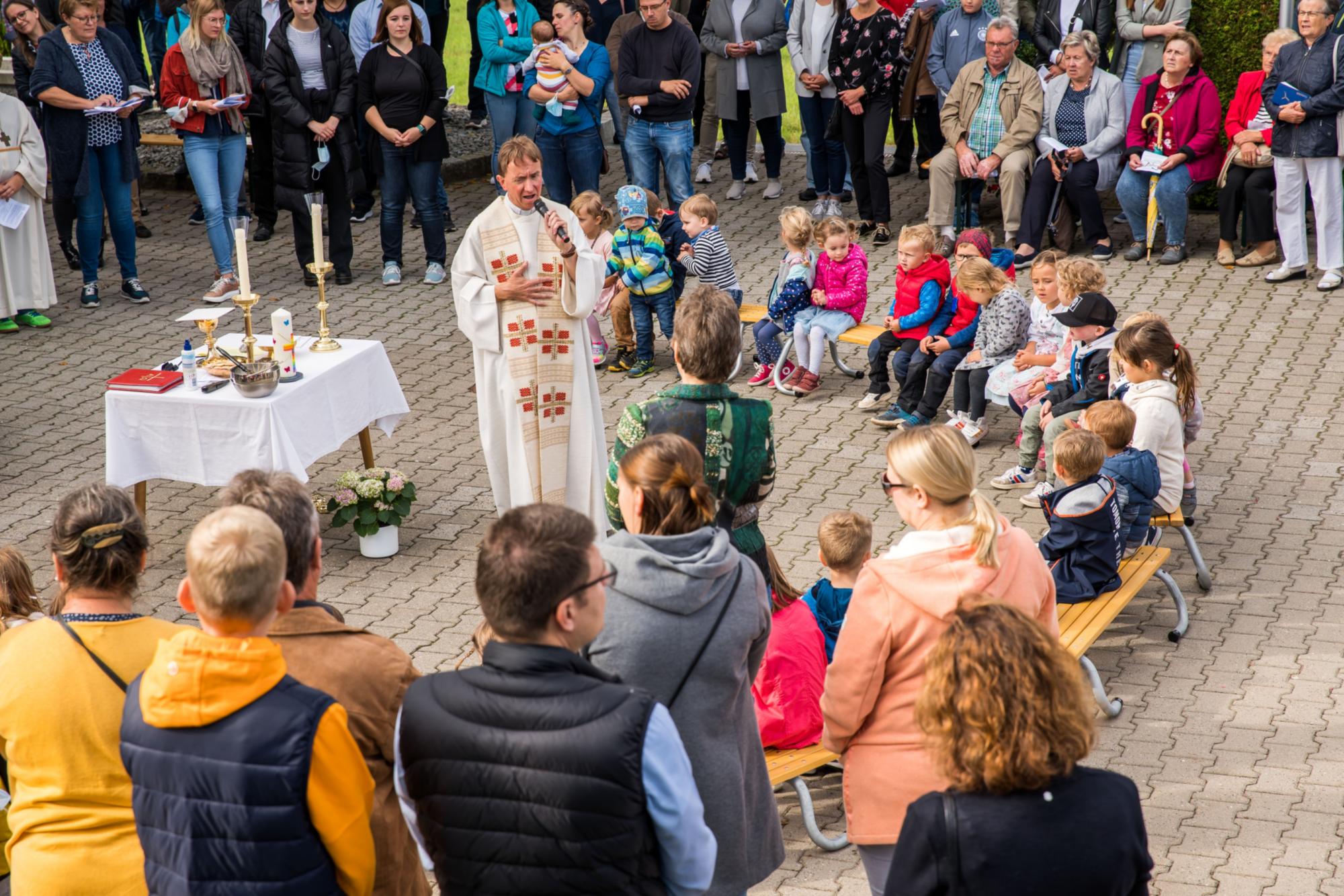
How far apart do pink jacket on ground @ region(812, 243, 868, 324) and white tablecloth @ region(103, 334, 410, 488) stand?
3.58 metres

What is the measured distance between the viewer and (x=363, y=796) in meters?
3.05

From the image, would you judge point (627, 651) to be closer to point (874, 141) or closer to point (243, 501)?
point (243, 501)

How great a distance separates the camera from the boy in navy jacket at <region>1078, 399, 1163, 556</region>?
662 centimetres

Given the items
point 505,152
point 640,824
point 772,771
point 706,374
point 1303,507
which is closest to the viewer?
point 640,824

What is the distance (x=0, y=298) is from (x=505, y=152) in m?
6.07

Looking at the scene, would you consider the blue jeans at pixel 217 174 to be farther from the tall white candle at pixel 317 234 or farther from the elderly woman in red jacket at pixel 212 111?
the tall white candle at pixel 317 234

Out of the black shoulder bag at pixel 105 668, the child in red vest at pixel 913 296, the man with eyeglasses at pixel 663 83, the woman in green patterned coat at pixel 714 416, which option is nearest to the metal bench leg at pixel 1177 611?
the child in red vest at pixel 913 296

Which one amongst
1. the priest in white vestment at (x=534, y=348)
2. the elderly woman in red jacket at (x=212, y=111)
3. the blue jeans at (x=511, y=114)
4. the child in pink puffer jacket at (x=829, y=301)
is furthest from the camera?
the blue jeans at (x=511, y=114)

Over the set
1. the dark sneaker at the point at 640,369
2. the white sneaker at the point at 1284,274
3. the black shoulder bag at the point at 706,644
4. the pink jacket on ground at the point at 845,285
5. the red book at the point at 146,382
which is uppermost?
the black shoulder bag at the point at 706,644

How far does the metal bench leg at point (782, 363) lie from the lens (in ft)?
32.1

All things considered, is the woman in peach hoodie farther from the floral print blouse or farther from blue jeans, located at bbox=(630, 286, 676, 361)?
the floral print blouse

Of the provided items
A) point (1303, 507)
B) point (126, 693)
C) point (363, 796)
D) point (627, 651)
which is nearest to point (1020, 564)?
point (627, 651)

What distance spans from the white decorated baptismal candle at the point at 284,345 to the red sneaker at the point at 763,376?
350 centimetres

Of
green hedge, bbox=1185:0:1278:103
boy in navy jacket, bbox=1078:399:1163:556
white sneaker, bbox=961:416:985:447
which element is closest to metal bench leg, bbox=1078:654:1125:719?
boy in navy jacket, bbox=1078:399:1163:556
